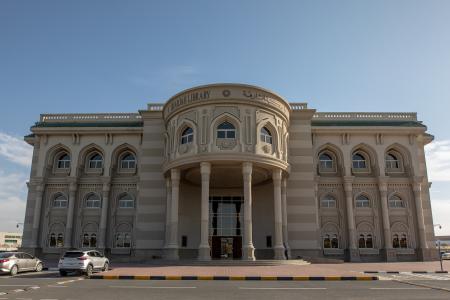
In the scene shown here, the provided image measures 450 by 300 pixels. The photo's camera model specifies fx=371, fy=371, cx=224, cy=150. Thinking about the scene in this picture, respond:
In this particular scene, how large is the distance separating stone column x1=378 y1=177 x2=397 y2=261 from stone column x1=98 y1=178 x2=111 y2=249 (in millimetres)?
26994

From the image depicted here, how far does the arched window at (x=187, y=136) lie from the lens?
103ft

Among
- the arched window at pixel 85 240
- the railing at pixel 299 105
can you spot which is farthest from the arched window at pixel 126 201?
the railing at pixel 299 105

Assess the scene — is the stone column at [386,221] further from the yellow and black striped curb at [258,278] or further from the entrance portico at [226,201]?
the yellow and black striped curb at [258,278]

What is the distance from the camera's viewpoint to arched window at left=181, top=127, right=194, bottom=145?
31.5 meters

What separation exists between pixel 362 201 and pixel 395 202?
336cm

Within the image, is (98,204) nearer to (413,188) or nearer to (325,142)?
(325,142)

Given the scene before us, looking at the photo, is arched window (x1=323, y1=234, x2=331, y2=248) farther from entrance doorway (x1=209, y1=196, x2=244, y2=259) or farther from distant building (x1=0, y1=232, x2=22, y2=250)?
distant building (x1=0, y1=232, x2=22, y2=250)

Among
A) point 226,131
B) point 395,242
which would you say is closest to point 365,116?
point 395,242

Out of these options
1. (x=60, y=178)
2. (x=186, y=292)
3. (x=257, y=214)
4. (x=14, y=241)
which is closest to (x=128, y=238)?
(x=60, y=178)

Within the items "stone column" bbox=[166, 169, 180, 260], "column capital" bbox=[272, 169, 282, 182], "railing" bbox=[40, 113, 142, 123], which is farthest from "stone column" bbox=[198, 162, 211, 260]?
"railing" bbox=[40, 113, 142, 123]

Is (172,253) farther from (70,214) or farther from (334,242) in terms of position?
(334,242)

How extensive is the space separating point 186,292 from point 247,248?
14.6 meters

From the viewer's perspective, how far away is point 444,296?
41.0 feet

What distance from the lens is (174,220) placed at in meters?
30.8
